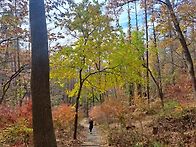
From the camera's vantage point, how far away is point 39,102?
7.49 meters

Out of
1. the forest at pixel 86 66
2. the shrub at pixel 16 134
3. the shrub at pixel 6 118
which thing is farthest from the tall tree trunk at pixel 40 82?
the shrub at pixel 6 118

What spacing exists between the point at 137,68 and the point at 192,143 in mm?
11204

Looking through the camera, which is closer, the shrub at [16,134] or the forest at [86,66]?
the forest at [86,66]

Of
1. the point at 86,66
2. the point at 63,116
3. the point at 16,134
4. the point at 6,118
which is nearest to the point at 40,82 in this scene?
the point at 16,134

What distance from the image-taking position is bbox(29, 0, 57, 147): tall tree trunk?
745 centimetres

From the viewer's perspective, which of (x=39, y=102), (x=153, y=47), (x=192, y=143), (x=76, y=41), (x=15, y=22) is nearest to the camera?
(x=39, y=102)

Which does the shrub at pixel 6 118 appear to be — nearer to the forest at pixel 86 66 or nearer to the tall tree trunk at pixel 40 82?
the forest at pixel 86 66

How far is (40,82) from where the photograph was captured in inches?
297

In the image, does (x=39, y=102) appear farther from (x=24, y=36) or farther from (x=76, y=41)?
(x=76, y=41)

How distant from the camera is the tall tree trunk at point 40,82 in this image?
293 inches

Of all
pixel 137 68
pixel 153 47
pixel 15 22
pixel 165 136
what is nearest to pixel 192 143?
pixel 165 136

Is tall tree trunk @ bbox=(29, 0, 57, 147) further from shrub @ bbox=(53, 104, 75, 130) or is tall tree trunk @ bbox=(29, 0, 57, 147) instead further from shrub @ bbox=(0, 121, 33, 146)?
shrub @ bbox=(53, 104, 75, 130)

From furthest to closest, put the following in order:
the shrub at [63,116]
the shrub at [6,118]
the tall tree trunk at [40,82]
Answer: the shrub at [63,116]
the shrub at [6,118]
the tall tree trunk at [40,82]

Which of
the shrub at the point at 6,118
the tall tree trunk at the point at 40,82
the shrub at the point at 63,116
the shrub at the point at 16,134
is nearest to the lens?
the tall tree trunk at the point at 40,82
